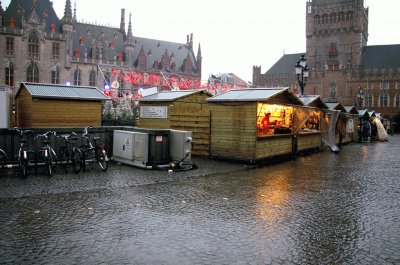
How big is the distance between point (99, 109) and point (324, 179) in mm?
10012

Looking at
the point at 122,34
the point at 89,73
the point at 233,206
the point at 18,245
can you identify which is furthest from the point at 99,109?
the point at 122,34

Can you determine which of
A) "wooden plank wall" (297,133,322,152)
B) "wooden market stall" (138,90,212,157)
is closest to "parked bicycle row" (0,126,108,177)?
"wooden market stall" (138,90,212,157)

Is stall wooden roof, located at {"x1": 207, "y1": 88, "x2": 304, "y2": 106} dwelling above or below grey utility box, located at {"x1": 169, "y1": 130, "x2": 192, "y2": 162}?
above

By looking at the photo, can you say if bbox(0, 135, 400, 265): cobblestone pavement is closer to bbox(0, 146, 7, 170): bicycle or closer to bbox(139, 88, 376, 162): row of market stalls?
bbox(0, 146, 7, 170): bicycle

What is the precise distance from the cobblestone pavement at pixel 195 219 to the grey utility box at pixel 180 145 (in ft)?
4.10

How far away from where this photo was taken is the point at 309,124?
23734 mm

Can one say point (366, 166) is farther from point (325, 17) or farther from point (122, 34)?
point (325, 17)

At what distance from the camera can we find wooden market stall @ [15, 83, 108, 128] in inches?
606

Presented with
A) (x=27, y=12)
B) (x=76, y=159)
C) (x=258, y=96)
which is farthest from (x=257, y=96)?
(x=27, y=12)

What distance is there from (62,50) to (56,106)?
183ft

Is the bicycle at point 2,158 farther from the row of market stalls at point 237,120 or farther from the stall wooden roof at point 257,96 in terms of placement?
the stall wooden roof at point 257,96

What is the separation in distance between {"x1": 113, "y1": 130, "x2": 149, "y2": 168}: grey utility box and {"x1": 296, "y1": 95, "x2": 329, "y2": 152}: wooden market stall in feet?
32.1

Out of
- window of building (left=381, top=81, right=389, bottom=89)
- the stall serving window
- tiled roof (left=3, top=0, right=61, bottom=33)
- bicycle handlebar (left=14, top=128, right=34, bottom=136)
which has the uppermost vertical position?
tiled roof (left=3, top=0, right=61, bottom=33)

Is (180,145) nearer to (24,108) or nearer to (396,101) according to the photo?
(24,108)
